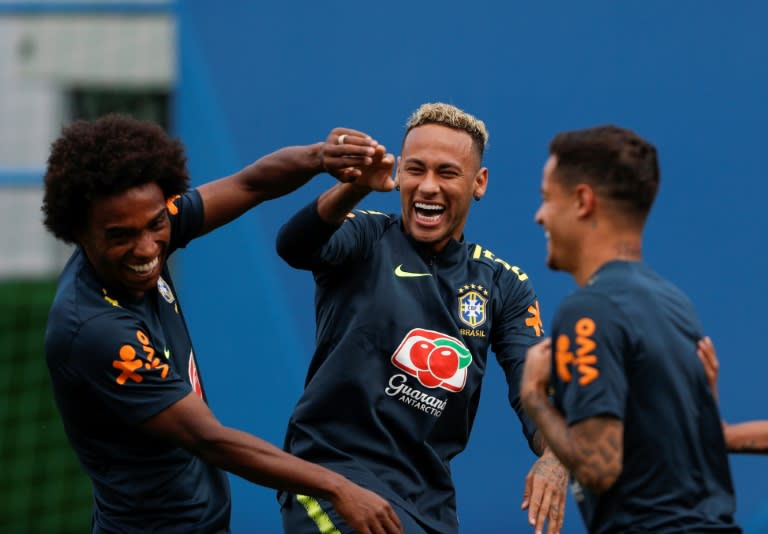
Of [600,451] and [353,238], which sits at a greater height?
[353,238]

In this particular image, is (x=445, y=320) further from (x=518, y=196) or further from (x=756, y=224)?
(x=756, y=224)

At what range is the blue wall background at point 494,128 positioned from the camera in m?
7.37

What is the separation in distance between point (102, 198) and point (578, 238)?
1.61 m

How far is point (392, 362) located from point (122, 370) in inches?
38.8

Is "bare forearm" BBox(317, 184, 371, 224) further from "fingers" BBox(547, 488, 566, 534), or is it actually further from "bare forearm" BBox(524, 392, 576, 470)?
"fingers" BBox(547, 488, 566, 534)

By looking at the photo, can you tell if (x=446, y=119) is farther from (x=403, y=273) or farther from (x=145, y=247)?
(x=145, y=247)

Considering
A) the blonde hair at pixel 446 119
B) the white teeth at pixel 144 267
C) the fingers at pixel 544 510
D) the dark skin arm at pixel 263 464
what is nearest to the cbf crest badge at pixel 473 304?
the blonde hair at pixel 446 119

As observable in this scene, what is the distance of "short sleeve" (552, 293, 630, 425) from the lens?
3.03m

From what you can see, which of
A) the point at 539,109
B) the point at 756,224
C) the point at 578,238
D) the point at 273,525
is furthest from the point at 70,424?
the point at 756,224

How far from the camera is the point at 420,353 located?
14.2 feet

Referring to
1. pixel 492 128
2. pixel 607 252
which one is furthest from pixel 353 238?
pixel 492 128

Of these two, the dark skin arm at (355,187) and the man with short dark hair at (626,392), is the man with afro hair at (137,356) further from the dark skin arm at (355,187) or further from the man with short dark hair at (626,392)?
the man with short dark hair at (626,392)

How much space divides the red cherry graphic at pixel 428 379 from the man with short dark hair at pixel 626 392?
1064 millimetres

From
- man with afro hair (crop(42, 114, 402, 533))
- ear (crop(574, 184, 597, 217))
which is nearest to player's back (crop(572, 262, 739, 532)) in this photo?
ear (crop(574, 184, 597, 217))
